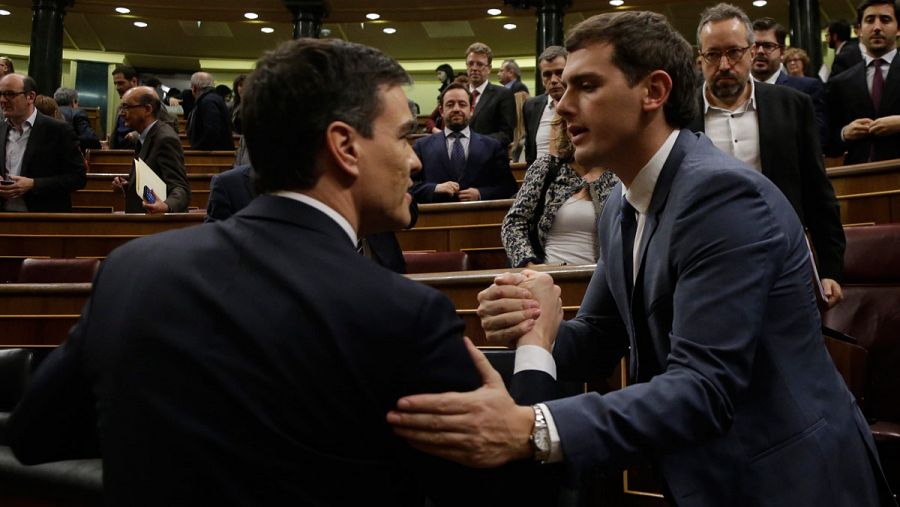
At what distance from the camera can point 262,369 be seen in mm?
862

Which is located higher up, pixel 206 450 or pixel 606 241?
pixel 606 241

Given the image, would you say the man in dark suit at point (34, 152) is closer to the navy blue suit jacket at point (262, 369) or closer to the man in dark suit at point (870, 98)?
the man in dark suit at point (870, 98)

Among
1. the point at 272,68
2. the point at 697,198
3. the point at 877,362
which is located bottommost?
the point at 877,362

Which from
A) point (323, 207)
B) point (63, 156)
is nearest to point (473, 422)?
point (323, 207)

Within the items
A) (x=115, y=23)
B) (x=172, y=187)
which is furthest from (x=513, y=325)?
(x=115, y=23)

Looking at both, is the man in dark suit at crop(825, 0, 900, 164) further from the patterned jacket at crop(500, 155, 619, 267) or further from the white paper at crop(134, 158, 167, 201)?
the white paper at crop(134, 158, 167, 201)

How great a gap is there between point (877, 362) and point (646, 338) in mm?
1493

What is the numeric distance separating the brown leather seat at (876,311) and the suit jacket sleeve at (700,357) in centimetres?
136

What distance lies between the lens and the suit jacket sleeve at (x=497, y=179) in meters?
4.73

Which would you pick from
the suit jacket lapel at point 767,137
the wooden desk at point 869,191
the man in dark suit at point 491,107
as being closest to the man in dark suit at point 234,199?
the suit jacket lapel at point 767,137

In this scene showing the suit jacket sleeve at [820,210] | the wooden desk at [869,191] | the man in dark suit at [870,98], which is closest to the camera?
the suit jacket sleeve at [820,210]

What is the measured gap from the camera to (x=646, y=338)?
1348mm

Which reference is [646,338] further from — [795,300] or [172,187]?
[172,187]

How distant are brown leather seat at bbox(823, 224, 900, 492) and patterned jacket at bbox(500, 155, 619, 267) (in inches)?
32.8
